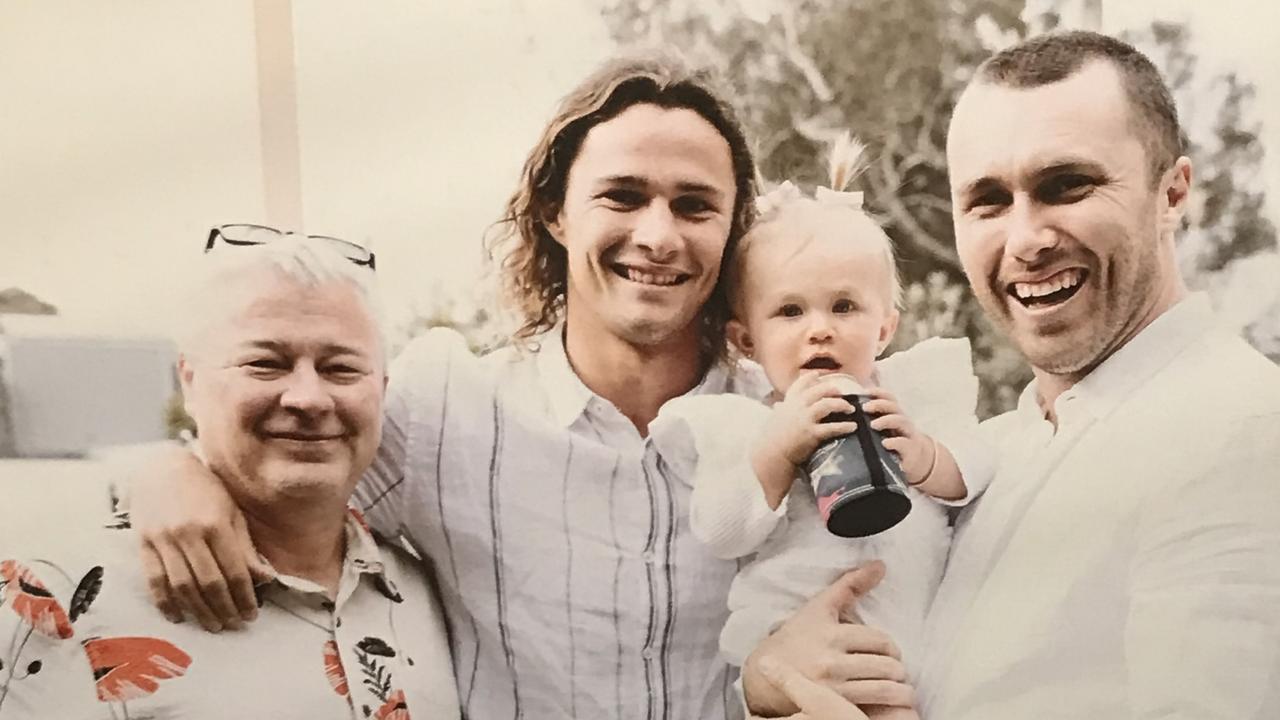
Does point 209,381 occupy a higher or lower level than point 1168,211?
lower

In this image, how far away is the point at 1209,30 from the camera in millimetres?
1283

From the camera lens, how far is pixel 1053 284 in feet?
3.94

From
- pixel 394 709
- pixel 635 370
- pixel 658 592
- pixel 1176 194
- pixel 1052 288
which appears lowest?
pixel 394 709

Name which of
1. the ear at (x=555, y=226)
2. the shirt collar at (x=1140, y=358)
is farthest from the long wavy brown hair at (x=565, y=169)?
the shirt collar at (x=1140, y=358)

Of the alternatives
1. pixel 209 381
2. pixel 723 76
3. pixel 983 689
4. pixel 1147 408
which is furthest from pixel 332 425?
pixel 1147 408

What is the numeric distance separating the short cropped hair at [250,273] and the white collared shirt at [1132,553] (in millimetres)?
704

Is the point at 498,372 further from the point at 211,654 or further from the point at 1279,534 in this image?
the point at 1279,534

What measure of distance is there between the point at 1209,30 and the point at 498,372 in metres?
0.92

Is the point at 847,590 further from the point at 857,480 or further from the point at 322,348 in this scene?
the point at 322,348

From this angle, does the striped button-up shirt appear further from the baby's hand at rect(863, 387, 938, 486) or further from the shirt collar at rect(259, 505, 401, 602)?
the baby's hand at rect(863, 387, 938, 486)

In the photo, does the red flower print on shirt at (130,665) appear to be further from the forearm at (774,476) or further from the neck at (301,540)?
the forearm at (774,476)

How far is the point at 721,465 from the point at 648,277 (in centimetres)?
22

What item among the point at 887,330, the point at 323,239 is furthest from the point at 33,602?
the point at 887,330

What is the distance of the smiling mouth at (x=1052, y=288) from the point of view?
47.2 inches
